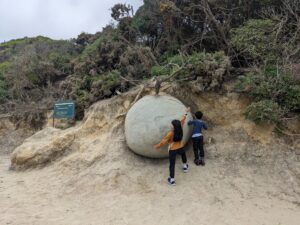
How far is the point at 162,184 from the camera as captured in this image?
7.95 m

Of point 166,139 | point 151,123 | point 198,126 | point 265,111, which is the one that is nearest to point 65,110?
point 151,123

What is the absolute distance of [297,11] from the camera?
406 inches

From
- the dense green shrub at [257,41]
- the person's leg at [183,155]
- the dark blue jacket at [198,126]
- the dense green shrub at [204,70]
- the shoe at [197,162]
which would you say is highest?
the dense green shrub at [257,41]

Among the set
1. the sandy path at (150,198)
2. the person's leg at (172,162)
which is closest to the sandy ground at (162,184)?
the sandy path at (150,198)

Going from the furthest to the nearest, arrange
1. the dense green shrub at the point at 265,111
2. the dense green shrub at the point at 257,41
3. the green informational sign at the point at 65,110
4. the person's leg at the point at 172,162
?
the green informational sign at the point at 65,110
the dense green shrub at the point at 257,41
the dense green shrub at the point at 265,111
the person's leg at the point at 172,162

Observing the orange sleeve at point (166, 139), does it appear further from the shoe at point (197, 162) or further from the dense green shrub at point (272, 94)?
the dense green shrub at point (272, 94)

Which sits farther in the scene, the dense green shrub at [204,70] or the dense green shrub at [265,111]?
the dense green shrub at [204,70]

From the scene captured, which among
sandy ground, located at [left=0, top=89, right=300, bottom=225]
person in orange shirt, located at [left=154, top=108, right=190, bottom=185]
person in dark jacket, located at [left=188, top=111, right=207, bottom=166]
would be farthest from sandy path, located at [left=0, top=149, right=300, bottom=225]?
person in orange shirt, located at [left=154, top=108, right=190, bottom=185]

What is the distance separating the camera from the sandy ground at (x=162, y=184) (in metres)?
6.80

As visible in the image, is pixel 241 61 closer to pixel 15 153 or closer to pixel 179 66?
pixel 179 66

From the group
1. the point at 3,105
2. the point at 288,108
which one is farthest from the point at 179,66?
the point at 3,105

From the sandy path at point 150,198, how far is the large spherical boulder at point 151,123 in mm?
481

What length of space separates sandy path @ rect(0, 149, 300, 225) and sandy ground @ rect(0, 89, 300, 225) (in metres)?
0.02

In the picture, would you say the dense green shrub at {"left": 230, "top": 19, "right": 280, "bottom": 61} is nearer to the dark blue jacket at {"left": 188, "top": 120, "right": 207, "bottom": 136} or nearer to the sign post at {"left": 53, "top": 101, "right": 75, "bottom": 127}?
the dark blue jacket at {"left": 188, "top": 120, "right": 207, "bottom": 136}
